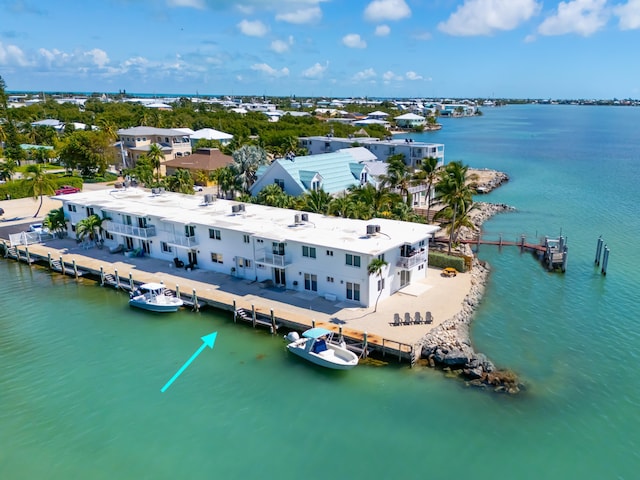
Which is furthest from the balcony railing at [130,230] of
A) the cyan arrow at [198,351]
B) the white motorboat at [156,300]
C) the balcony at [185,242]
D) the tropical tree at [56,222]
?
the cyan arrow at [198,351]

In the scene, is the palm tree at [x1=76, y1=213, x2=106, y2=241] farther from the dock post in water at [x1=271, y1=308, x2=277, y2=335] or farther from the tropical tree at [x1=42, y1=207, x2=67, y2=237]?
the dock post in water at [x1=271, y1=308, x2=277, y2=335]

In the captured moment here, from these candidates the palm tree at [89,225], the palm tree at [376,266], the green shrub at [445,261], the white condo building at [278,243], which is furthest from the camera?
the palm tree at [89,225]

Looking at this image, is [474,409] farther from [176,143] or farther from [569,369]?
[176,143]

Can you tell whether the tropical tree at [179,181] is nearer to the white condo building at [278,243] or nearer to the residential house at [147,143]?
the white condo building at [278,243]

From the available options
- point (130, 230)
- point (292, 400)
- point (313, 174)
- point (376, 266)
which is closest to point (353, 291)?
point (376, 266)

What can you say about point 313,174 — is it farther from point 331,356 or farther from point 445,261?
point 331,356

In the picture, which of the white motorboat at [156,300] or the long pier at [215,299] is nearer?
the long pier at [215,299]
